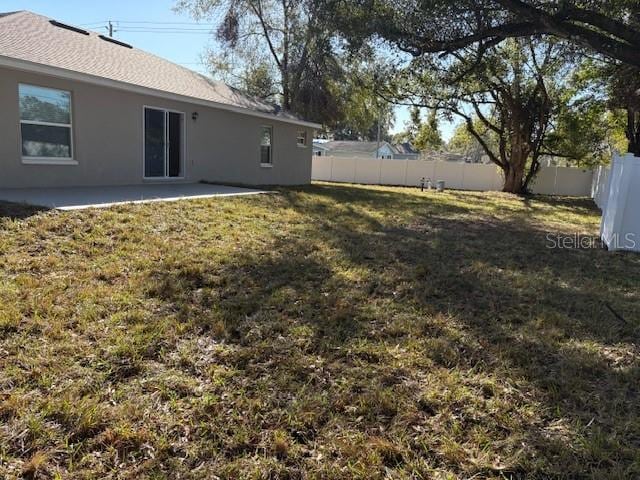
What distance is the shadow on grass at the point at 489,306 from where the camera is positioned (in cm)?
268

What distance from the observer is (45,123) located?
8.83 metres

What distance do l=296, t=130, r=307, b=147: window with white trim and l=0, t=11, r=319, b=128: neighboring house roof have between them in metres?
2.64

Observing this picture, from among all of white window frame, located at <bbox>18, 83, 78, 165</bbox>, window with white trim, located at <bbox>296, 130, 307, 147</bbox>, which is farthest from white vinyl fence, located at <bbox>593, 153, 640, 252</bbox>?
window with white trim, located at <bbox>296, 130, 307, 147</bbox>

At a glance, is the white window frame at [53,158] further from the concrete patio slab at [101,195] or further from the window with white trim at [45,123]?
the concrete patio slab at [101,195]

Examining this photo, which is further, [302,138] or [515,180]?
[515,180]

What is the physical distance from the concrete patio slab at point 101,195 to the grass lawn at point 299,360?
3.04ft

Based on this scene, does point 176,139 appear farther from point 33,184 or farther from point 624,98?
point 624,98

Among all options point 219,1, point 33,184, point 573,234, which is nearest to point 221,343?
point 33,184

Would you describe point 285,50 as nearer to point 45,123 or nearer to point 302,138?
point 302,138

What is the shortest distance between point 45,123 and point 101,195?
1925 millimetres

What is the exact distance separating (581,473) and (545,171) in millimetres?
24158

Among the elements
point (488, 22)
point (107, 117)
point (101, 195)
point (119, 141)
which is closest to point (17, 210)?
point (101, 195)

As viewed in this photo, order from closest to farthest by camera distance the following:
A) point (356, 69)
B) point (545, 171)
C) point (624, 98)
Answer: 1. point (624, 98)
2. point (356, 69)
3. point (545, 171)

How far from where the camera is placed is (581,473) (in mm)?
2238
